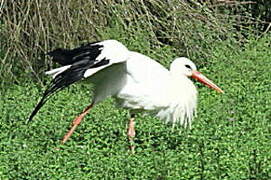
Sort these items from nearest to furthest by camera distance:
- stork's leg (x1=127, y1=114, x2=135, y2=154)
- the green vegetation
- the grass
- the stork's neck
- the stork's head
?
the grass
the green vegetation
stork's leg (x1=127, y1=114, x2=135, y2=154)
the stork's neck
the stork's head

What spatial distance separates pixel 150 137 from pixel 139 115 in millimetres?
955

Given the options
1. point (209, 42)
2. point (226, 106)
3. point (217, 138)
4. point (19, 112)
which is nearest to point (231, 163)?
point (217, 138)

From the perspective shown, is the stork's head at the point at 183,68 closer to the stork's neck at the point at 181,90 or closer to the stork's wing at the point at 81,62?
the stork's neck at the point at 181,90

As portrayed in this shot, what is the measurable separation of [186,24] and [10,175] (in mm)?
4633

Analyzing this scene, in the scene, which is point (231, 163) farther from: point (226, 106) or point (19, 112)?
point (19, 112)

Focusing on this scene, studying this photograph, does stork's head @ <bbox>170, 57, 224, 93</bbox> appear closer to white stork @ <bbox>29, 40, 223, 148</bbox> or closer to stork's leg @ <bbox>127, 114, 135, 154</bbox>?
white stork @ <bbox>29, 40, 223, 148</bbox>

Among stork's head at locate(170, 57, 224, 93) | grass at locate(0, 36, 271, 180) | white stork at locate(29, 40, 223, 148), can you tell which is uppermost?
stork's head at locate(170, 57, 224, 93)

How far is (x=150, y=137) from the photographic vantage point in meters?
6.88

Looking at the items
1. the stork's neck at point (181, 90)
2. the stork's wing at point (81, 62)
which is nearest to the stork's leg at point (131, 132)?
the stork's neck at point (181, 90)

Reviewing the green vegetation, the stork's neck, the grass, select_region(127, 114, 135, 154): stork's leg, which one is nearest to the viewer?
the grass

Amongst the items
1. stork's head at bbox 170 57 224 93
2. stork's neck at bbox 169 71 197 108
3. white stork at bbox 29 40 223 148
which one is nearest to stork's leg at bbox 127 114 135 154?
white stork at bbox 29 40 223 148

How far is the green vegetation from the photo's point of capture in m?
5.68

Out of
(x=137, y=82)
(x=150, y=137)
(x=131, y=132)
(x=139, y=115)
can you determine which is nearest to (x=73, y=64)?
(x=137, y=82)

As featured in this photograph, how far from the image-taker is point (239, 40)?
10.2m
